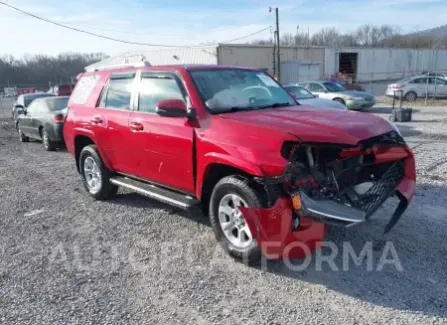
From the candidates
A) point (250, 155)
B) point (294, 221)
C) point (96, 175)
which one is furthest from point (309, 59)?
point (294, 221)

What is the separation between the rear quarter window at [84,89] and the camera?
6320 mm

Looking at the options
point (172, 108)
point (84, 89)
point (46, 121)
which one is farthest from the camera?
point (46, 121)

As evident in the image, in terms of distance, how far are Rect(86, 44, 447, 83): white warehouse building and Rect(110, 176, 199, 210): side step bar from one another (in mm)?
20830

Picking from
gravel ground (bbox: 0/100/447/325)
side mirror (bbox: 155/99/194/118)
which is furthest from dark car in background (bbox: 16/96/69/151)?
side mirror (bbox: 155/99/194/118)

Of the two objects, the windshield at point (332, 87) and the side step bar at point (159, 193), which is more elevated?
the windshield at point (332, 87)

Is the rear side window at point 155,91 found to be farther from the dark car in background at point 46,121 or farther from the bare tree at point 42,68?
the bare tree at point 42,68

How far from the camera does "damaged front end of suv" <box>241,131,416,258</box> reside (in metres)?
3.66

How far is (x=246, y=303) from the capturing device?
3.42 meters

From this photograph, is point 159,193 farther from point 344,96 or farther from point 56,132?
point 344,96

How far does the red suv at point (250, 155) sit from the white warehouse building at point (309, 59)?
69.2 ft

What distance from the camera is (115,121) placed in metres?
5.56

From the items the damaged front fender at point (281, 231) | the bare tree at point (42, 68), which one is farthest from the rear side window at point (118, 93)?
the bare tree at point (42, 68)

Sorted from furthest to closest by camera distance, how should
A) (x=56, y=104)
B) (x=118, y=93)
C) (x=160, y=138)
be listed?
(x=56, y=104), (x=118, y=93), (x=160, y=138)

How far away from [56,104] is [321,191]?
10302mm
